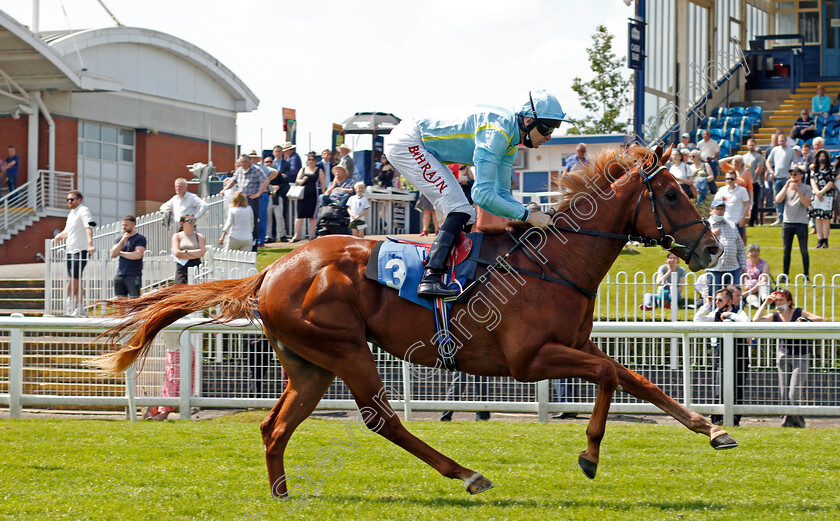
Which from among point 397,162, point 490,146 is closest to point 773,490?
point 490,146

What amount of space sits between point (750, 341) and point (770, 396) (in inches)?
18.9

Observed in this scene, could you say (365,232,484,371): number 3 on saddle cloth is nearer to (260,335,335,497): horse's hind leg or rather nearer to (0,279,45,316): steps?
(260,335,335,497): horse's hind leg

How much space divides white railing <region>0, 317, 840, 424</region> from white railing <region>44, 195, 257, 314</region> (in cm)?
161

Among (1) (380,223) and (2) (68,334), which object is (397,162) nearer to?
(2) (68,334)

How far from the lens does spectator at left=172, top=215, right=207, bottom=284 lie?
11.2 metres

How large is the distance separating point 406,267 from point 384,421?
2.74 feet

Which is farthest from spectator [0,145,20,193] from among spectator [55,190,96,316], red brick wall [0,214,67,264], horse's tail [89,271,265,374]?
horse's tail [89,271,265,374]

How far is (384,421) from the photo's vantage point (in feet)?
16.8

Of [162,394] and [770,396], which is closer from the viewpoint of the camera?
[770,396]

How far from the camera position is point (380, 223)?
1764cm

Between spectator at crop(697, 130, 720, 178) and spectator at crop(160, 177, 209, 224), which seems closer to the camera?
spectator at crop(160, 177, 209, 224)

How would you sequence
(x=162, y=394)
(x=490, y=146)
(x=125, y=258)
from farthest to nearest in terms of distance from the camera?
(x=125, y=258) < (x=162, y=394) < (x=490, y=146)

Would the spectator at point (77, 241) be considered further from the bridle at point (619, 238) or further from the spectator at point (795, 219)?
the spectator at point (795, 219)

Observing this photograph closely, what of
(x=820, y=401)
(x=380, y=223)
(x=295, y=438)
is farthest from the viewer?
(x=380, y=223)
